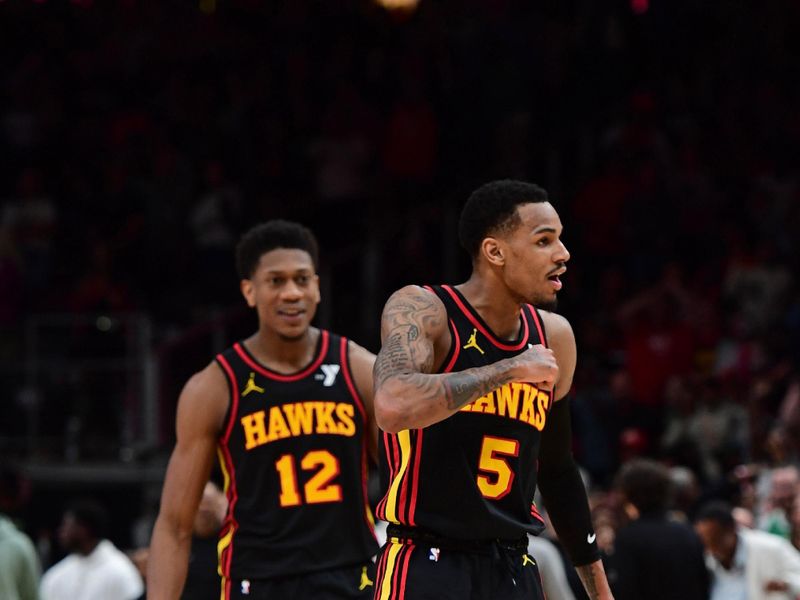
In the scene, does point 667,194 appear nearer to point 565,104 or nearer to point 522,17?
point 565,104

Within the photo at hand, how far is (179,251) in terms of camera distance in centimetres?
1572

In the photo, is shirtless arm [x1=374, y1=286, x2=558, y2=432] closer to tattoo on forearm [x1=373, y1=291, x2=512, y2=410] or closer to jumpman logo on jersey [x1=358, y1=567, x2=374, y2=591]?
tattoo on forearm [x1=373, y1=291, x2=512, y2=410]

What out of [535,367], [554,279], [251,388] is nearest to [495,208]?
[554,279]

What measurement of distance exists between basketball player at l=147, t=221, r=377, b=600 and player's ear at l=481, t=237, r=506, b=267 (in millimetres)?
1413

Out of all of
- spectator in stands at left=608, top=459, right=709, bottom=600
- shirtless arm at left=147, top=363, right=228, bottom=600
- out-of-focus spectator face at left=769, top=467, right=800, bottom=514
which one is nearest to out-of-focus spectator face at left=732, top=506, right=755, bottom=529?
out-of-focus spectator face at left=769, top=467, right=800, bottom=514

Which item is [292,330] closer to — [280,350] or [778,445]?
[280,350]

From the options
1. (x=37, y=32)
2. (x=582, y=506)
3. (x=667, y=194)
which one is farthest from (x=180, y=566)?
(x=37, y=32)

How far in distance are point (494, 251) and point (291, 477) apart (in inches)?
61.0

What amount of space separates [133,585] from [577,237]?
6131mm

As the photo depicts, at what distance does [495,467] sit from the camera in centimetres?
498

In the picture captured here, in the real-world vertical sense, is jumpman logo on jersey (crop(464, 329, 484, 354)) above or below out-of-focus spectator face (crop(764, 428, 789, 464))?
below

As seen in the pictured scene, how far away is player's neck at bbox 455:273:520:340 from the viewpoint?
200 inches

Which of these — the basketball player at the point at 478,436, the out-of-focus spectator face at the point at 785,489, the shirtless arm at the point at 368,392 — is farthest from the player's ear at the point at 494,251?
the out-of-focus spectator face at the point at 785,489

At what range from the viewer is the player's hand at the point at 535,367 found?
14.6 ft
